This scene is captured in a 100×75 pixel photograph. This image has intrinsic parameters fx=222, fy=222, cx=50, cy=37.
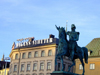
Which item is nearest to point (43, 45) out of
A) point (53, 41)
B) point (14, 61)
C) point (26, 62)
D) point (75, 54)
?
point (53, 41)

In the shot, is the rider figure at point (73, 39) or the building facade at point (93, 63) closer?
the rider figure at point (73, 39)

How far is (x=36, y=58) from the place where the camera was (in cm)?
6856

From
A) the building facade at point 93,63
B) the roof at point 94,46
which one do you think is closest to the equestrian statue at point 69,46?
the building facade at point 93,63

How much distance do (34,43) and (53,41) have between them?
26.4ft

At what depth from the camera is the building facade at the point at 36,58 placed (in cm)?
6519

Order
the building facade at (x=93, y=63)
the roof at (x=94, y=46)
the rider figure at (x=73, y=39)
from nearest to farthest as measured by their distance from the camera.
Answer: the rider figure at (x=73, y=39) → the building facade at (x=93, y=63) → the roof at (x=94, y=46)

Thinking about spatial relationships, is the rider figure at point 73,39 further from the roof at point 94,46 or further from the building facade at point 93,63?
the roof at point 94,46

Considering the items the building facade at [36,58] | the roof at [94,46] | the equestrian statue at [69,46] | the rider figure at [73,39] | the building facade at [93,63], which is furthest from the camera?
the building facade at [36,58]

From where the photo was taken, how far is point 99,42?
6016 cm

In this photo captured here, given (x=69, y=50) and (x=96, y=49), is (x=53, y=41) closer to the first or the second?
(x=96, y=49)

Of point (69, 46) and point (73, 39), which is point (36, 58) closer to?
point (73, 39)

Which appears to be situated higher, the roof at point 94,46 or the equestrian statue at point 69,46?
the roof at point 94,46

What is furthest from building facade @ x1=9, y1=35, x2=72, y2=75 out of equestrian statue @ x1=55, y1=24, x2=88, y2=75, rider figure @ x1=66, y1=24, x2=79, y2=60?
rider figure @ x1=66, y1=24, x2=79, y2=60

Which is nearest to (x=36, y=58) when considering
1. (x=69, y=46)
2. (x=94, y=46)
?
(x=94, y=46)
